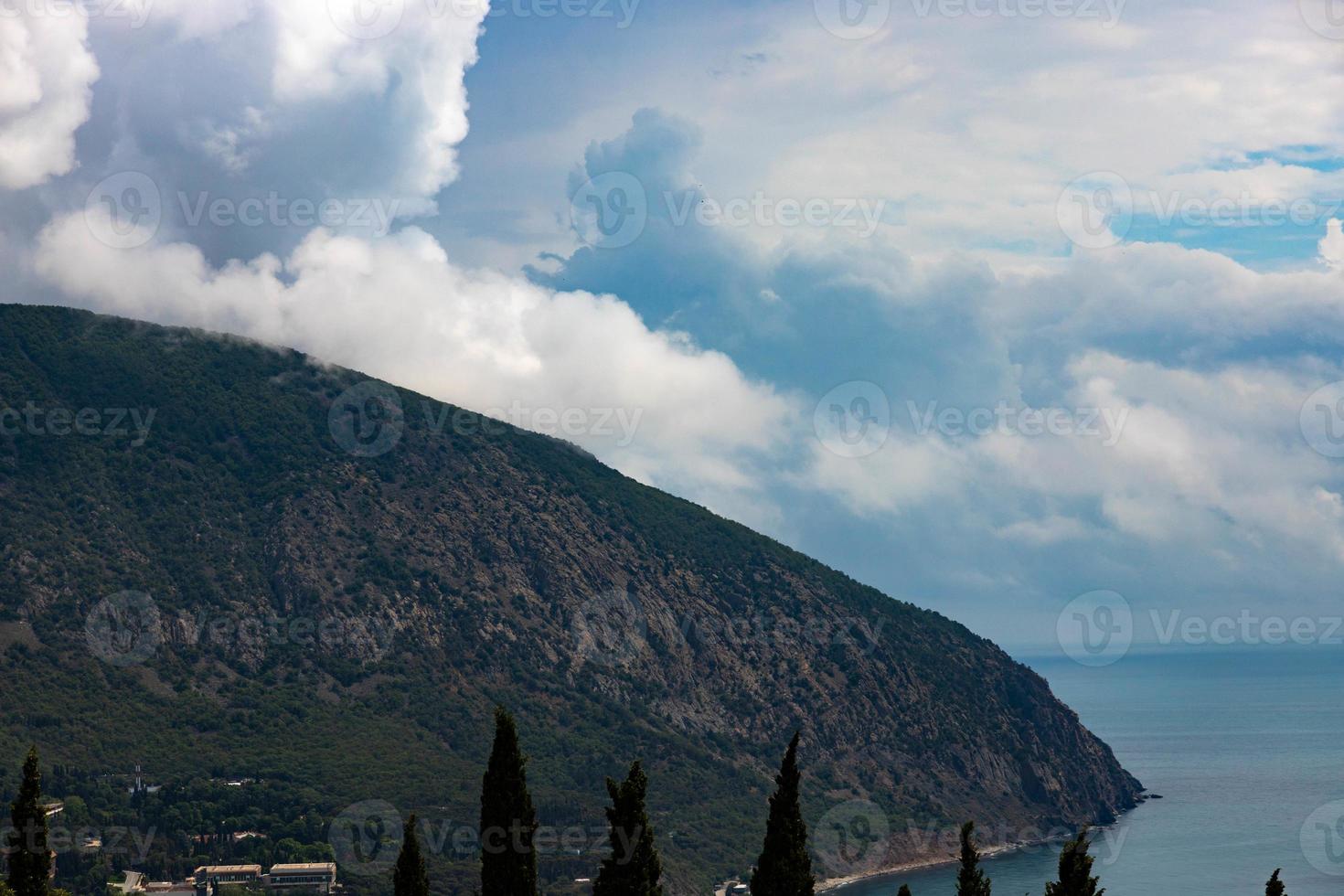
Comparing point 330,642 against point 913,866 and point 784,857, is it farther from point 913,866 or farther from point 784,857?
point 784,857

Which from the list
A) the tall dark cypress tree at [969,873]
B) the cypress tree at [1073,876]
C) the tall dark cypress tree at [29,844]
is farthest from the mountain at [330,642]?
the cypress tree at [1073,876]

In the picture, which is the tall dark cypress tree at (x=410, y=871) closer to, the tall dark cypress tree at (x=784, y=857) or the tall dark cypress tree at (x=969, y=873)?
the tall dark cypress tree at (x=784, y=857)

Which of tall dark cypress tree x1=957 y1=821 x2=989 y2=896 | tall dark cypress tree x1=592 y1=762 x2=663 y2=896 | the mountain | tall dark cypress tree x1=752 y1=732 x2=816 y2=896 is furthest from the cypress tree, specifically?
the mountain

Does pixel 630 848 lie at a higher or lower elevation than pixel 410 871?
higher

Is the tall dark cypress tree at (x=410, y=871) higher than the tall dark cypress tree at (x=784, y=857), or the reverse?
the tall dark cypress tree at (x=784, y=857)

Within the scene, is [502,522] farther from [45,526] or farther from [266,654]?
[45,526]

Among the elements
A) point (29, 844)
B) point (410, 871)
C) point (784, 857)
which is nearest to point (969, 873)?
point (784, 857)

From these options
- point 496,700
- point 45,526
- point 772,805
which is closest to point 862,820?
point 496,700
